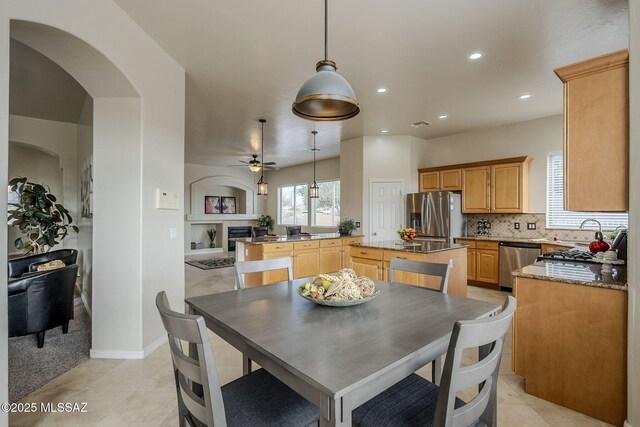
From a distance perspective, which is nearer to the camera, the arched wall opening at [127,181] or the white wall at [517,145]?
the arched wall opening at [127,181]

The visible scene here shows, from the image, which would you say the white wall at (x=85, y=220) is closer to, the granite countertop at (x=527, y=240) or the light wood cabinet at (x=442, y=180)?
the light wood cabinet at (x=442, y=180)

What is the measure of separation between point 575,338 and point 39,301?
4356mm

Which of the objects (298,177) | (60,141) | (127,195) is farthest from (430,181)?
(60,141)

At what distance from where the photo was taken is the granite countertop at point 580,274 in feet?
6.35

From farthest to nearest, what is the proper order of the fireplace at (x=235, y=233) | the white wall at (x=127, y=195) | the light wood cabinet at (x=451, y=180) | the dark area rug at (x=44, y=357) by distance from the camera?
1. the fireplace at (x=235, y=233)
2. the light wood cabinet at (x=451, y=180)
3. the white wall at (x=127, y=195)
4. the dark area rug at (x=44, y=357)

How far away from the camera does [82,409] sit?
2.06 m

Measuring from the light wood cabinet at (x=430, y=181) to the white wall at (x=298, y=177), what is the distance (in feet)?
9.57

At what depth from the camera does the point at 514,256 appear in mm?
4875

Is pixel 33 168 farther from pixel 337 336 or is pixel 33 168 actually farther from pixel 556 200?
pixel 556 200

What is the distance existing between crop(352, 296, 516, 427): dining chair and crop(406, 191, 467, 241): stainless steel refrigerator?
172 inches

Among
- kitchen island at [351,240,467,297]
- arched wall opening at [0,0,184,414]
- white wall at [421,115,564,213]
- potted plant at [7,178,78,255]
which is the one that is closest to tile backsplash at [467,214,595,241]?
white wall at [421,115,564,213]

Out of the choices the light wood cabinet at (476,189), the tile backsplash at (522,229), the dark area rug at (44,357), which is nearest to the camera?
the dark area rug at (44,357)

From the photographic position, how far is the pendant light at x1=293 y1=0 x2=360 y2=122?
1549 mm

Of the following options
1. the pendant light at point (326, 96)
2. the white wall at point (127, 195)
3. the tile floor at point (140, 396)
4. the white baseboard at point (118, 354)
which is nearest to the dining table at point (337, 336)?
the tile floor at point (140, 396)
